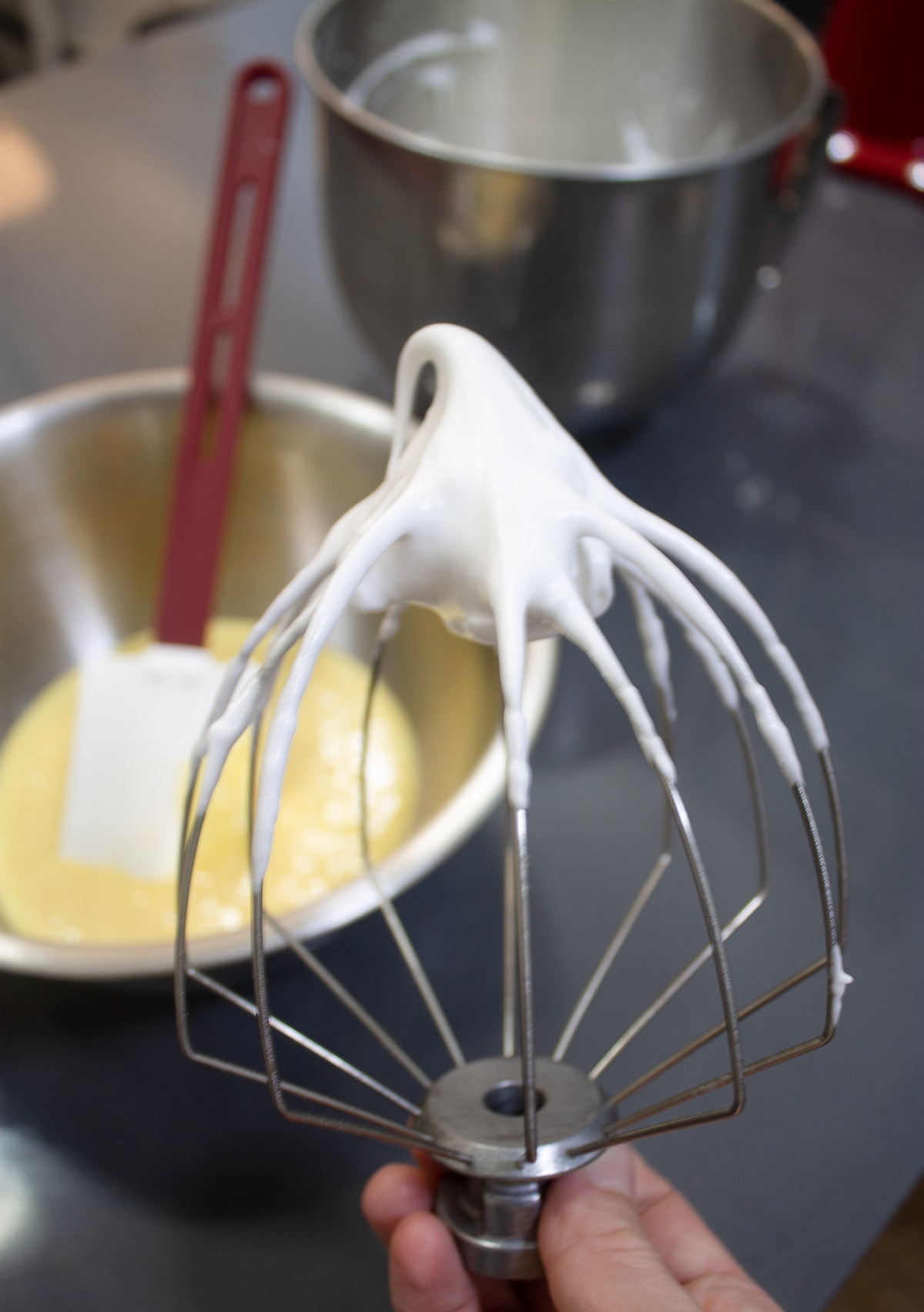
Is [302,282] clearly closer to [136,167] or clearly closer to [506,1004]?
[136,167]

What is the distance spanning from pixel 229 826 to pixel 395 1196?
7.9 inches

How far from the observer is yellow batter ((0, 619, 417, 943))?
17.0 inches

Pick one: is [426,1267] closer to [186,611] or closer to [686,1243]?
[686,1243]

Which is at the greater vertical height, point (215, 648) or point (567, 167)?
point (567, 167)

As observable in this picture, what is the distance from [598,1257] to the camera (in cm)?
25

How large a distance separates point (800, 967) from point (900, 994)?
4 centimetres

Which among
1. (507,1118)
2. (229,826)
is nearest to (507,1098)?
(507,1118)

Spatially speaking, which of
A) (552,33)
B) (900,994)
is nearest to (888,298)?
(552,33)

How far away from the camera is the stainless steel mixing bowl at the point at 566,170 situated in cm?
45

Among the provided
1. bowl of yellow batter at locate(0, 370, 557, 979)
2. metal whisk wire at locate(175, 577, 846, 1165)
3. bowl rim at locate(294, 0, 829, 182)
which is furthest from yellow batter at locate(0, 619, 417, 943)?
bowl rim at locate(294, 0, 829, 182)

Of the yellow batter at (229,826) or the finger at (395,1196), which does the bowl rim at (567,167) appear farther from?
the finger at (395,1196)

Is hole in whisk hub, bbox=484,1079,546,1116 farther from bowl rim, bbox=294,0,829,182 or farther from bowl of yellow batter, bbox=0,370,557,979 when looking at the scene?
bowl rim, bbox=294,0,829,182

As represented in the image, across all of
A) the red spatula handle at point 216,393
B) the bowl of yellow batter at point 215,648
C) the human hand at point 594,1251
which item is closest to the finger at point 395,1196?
the human hand at point 594,1251

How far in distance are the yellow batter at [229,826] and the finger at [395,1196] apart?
132 mm
